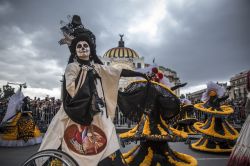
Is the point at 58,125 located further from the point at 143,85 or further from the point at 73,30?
the point at 143,85

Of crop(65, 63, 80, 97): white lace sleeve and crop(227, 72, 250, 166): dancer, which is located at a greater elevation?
crop(65, 63, 80, 97): white lace sleeve

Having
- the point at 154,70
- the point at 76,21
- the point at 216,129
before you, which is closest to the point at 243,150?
the point at 154,70

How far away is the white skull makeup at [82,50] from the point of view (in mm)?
2891

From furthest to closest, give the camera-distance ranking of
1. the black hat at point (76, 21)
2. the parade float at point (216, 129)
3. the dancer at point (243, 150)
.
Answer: the parade float at point (216, 129) < the black hat at point (76, 21) < the dancer at point (243, 150)

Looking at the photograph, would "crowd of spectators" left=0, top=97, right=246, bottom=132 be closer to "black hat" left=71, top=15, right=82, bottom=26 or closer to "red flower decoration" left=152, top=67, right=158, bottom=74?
"red flower decoration" left=152, top=67, right=158, bottom=74

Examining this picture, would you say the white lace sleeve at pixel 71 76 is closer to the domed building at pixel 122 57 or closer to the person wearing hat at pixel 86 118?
the person wearing hat at pixel 86 118

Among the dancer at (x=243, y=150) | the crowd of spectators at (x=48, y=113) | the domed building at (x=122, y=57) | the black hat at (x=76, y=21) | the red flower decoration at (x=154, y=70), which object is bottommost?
the dancer at (x=243, y=150)

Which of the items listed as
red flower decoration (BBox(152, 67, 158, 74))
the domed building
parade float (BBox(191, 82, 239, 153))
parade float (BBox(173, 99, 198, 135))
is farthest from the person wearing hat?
the domed building

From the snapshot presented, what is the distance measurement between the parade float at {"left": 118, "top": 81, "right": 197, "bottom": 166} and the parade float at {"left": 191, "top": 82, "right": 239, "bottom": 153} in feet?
7.38

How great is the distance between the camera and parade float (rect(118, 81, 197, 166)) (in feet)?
12.2

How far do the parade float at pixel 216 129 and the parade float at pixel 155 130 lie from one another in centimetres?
225

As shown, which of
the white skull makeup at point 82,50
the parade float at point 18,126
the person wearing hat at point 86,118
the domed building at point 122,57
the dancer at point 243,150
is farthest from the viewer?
the domed building at point 122,57

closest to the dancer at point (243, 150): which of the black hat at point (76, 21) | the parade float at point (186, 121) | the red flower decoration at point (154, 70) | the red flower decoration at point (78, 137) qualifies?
the red flower decoration at point (154, 70)

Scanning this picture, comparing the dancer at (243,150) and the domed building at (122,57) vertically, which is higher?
the domed building at (122,57)
